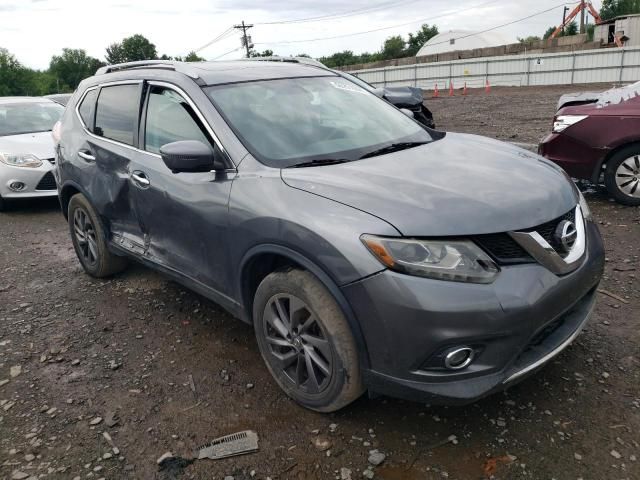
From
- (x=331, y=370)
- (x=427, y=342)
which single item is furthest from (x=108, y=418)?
(x=427, y=342)

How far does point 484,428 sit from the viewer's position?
8.79ft

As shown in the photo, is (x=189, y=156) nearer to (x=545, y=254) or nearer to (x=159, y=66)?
(x=159, y=66)

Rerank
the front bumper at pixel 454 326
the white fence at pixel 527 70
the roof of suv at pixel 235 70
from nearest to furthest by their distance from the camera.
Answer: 1. the front bumper at pixel 454 326
2. the roof of suv at pixel 235 70
3. the white fence at pixel 527 70

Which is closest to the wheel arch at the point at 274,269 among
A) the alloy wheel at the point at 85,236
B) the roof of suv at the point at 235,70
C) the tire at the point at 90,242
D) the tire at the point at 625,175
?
the roof of suv at the point at 235,70

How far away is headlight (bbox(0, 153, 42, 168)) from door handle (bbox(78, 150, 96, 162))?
3787 mm

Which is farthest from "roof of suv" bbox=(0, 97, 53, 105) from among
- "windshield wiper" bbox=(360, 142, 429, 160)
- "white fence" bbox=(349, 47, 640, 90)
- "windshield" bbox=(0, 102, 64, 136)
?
"white fence" bbox=(349, 47, 640, 90)

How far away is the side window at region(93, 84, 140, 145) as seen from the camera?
13.1 ft

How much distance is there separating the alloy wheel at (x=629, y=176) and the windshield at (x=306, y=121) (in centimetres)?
319

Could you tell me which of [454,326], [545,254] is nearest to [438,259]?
[454,326]

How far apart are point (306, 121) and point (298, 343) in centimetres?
140

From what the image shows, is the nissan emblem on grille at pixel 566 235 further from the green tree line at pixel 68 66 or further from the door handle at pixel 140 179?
the green tree line at pixel 68 66

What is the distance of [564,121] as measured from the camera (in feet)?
19.9

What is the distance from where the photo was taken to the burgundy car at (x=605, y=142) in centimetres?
575

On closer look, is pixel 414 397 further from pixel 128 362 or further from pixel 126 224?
pixel 126 224
